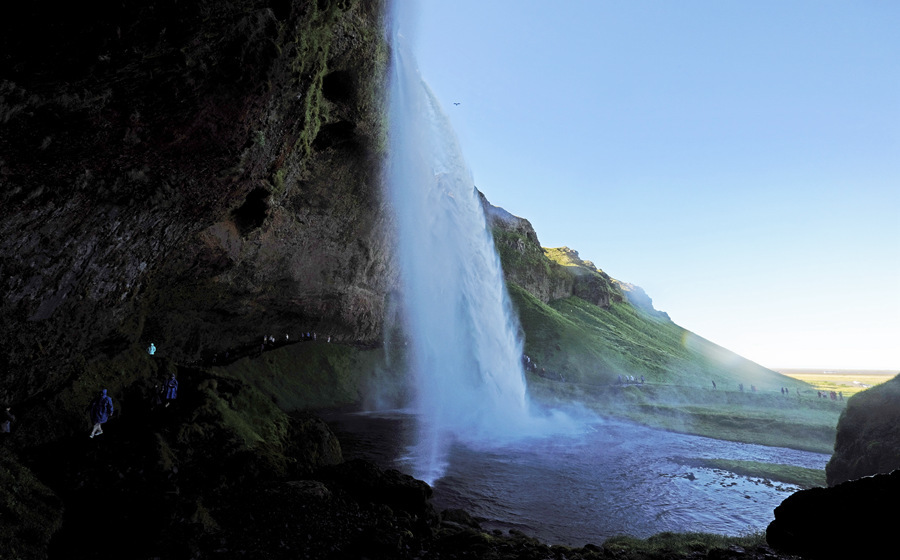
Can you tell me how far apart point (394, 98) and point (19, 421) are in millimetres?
22393

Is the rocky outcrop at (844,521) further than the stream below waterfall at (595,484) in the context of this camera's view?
No

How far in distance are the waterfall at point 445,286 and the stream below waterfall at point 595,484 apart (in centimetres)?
581

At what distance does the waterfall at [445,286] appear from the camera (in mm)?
30297

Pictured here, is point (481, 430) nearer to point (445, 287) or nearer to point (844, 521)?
point (445, 287)

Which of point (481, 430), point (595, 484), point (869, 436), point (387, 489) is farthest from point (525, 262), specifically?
point (387, 489)

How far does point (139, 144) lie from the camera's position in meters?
9.93

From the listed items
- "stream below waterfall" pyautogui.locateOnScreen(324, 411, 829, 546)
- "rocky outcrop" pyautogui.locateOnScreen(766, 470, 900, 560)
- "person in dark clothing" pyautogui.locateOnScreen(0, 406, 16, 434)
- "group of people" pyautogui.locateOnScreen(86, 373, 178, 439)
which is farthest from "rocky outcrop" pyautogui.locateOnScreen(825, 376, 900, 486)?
"person in dark clothing" pyautogui.locateOnScreen(0, 406, 16, 434)

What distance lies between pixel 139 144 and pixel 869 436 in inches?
1066

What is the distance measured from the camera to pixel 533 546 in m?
10.0

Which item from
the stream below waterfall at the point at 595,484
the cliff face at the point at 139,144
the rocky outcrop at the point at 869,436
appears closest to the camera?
the cliff face at the point at 139,144

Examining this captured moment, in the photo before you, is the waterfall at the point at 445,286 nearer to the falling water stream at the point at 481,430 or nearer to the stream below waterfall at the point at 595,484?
the falling water stream at the point at 481,430

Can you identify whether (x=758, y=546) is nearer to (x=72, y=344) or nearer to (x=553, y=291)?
(x=72, y=344)

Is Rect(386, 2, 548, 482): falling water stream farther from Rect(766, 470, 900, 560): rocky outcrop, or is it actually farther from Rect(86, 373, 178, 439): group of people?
Rect(766, 470, 900, 560): rocky outcrop

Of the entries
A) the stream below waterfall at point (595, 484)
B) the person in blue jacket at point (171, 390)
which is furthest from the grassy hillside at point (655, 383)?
the person in blue jacket at point (171, 390)
